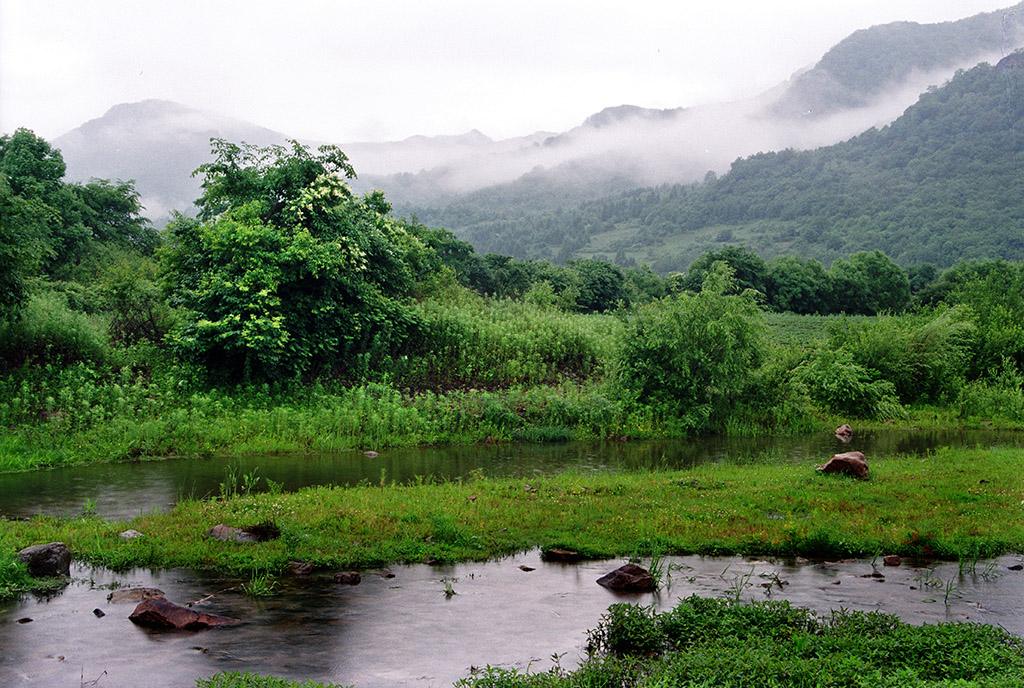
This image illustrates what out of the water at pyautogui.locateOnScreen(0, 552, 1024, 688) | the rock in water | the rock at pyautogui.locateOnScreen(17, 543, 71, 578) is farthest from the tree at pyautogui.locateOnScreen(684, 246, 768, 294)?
the rock at pyautogui.locateOnScreen(17, 543, 71, 578)

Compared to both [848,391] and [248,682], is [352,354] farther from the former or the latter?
[248,682]

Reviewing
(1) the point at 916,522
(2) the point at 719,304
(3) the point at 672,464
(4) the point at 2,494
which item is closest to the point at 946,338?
(2) the point at 719,304

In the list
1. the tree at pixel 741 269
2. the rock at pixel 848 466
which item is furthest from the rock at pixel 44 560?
the tree at pixel 741 269

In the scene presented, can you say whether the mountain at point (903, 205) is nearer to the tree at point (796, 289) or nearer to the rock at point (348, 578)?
the tree at point (796, 289)

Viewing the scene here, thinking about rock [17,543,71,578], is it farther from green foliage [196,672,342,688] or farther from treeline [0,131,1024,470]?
treeline [0,131,1024,470]

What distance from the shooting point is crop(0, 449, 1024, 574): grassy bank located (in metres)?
11.3

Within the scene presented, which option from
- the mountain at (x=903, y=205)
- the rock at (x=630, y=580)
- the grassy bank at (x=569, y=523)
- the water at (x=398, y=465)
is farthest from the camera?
the mountain at (x=903, y=205)

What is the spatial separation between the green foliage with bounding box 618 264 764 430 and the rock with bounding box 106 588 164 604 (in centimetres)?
1745

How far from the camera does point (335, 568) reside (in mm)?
10883

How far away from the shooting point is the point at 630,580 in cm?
1016

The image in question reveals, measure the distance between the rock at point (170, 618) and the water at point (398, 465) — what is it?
17.2ft

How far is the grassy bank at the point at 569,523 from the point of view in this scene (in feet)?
37.1

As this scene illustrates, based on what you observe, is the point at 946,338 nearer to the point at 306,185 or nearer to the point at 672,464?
the point at 672,464

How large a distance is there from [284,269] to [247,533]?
48.0ft
